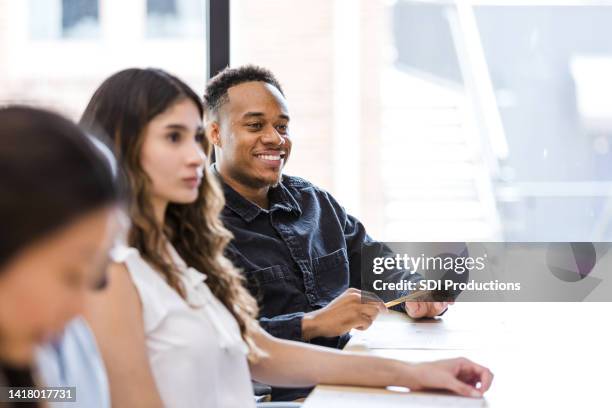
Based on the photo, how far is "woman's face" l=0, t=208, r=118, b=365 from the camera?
617 mm

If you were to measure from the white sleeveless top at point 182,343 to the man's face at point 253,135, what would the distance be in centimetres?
104

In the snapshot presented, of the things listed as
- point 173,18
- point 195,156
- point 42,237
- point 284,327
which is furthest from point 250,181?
point 173,18

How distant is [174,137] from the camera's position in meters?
1.57

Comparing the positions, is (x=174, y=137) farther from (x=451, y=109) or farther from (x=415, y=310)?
(x=451, y=109)

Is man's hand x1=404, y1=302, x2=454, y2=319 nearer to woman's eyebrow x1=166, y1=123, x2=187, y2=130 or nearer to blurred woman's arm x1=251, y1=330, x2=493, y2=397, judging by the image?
blurred woman's arm x1=251, y1=330, x2=493, y2=397

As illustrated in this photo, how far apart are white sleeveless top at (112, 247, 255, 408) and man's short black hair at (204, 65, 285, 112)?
120 centimetres

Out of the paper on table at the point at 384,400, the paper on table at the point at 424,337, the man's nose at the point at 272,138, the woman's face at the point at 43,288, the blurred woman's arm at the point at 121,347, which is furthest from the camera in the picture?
the man's nose at the point at 272,138

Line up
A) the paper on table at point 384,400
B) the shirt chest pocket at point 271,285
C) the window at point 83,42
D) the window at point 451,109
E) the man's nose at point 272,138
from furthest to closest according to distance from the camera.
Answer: the window at point 451,109
the window at point 83,42
the man's nose at point 272,138
the shirt chest pocket at point 271,285
the paper on table at point 384,400

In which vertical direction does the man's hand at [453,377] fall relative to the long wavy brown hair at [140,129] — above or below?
below

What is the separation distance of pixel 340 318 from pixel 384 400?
0.63 m

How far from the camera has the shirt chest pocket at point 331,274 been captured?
249 cm

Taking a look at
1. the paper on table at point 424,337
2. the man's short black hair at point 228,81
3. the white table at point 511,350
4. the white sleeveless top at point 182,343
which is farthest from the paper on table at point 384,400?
the man's short black hair at point 228,81

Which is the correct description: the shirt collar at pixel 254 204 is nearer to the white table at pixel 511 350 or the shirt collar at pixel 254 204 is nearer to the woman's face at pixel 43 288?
the white table at pixel 511 350

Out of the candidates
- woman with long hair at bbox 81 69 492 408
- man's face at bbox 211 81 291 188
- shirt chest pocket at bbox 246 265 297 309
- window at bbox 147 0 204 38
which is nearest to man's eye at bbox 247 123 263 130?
man's face at bbox 211 81 291 188
